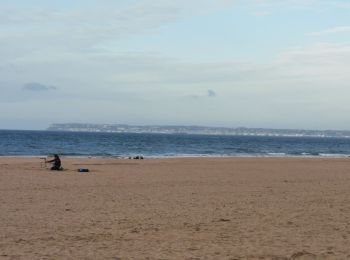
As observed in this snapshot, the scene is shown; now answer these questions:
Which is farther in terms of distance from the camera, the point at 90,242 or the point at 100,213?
the point at 100,213

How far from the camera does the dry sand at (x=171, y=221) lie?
30.2 feet

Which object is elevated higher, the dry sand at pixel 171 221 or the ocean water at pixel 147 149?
the dry sand at pixel 171 221

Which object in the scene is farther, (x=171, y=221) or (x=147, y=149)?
(x=147, y=149)

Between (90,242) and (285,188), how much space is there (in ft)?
36.0

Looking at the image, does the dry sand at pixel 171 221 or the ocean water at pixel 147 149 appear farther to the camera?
the ocean water at pixel 147 149

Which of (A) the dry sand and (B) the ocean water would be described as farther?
(B) the ocean water

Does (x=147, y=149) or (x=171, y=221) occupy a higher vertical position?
(x=171, y=221)

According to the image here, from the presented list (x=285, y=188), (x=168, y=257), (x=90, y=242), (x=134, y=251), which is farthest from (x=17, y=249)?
(x=285, y=188)

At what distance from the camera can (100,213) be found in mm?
13000

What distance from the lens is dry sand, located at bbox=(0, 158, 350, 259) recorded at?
9.20m

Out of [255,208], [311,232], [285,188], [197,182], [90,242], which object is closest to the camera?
[90,242]

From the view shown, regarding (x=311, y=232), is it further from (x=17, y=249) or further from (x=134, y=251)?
(x=17, y=249)

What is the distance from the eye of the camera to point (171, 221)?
12023mm

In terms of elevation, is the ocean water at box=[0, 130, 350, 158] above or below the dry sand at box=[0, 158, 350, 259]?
below
